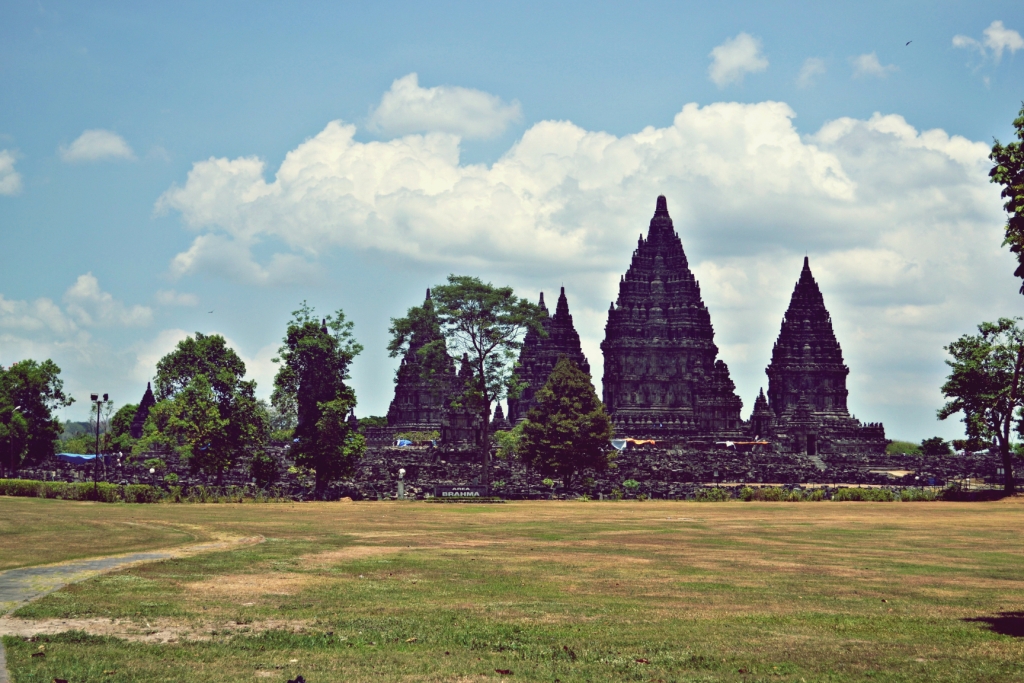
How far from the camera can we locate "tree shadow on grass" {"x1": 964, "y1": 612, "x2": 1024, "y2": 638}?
1819cm

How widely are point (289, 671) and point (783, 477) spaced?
84729 millimetres

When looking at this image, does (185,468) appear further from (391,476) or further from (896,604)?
(896,604)

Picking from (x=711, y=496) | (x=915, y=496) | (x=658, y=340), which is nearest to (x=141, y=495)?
(x=711, y=496)

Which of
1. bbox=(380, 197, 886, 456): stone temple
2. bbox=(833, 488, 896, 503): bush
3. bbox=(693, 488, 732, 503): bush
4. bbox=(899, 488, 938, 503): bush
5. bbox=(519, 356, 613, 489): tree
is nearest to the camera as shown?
bbox=(693, 488, 732, 503): bush

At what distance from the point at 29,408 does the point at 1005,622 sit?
9196 cm

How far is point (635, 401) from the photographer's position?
143875 mm

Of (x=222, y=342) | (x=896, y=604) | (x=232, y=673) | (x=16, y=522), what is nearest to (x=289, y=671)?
(x=232, y=673)

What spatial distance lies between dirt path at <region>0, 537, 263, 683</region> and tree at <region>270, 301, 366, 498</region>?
34992 mm

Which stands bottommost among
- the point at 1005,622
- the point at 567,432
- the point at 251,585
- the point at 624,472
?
the point at 1005,622

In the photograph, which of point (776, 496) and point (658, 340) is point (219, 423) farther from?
point (658, 340)

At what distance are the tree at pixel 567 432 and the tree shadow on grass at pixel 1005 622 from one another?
5628 centimetres

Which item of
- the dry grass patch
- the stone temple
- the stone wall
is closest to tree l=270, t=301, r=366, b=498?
the stone wall

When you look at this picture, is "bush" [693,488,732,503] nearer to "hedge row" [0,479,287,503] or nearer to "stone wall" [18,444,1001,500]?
"stone wall" [18,444,1001,500]

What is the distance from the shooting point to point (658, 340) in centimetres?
14425
